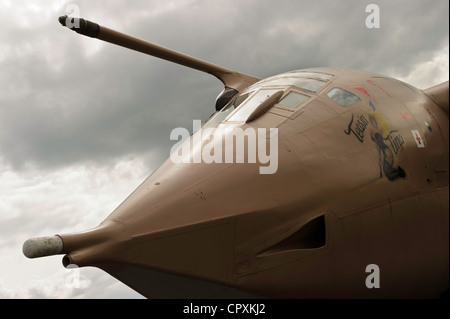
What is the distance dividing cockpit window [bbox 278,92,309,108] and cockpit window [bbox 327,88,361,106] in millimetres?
410

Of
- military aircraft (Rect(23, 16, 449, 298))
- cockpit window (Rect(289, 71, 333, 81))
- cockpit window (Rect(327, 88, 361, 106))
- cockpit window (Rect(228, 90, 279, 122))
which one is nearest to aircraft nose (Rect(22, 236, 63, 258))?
military aircraft (Rect(23, 16, 449, 298))

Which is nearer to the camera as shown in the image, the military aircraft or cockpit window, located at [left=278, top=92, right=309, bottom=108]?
the military aircraft

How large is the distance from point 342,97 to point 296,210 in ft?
8.14

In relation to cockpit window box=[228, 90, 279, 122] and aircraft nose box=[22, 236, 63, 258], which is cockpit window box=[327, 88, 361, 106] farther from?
aircraft nose box=[22, 236, 63, 258]

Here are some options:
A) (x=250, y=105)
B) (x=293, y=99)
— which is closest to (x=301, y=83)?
(x=293, y=99)

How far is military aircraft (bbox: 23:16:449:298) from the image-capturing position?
5.38 meters

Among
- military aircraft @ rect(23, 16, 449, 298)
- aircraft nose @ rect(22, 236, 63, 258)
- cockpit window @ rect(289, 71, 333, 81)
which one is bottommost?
aircraft nose @ rect(22, 236, 63, 258)

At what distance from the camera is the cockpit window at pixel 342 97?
25.1ft

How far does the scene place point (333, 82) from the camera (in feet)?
26.9

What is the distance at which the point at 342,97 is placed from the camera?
25.5 feet

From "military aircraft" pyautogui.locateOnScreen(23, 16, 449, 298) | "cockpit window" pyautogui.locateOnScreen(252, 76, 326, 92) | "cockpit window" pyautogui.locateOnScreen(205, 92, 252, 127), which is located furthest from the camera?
"cockpit window" pyautogui.locateOnScreen(252, 76, 326, 92)

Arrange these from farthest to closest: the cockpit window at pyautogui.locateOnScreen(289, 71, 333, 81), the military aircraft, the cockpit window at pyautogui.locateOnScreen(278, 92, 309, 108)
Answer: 1. the cockpit window at pyautogui.locateOnScreen(289, 71, 333, 81)
2. the cockpit window at pyautogui.locateOnScreen(278, 92, 309, 108)
3. the military aircraft

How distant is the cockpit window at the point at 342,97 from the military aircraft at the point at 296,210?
2 cm

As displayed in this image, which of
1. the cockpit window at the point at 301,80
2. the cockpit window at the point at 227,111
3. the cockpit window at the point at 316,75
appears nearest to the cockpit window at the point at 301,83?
the cockpit window at the point at 301,80
